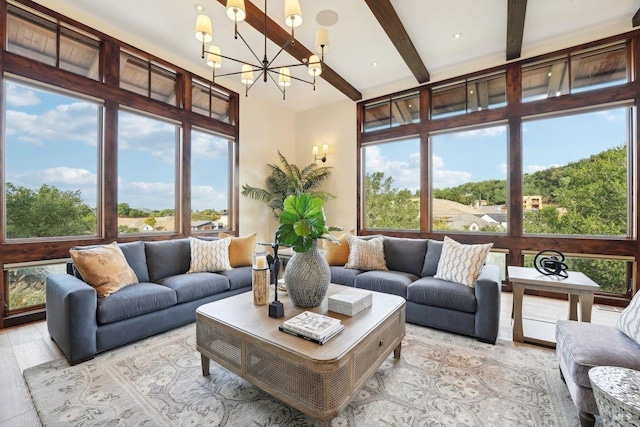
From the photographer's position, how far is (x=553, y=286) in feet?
7.49

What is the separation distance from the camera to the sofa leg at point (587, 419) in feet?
4.58

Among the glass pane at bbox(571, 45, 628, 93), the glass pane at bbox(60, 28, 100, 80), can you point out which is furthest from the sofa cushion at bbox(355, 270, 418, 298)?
the glass pane at bbox(60, 28, 100, 80)

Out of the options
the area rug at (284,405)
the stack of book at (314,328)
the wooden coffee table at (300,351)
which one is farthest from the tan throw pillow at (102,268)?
the stack of book at (314,328)

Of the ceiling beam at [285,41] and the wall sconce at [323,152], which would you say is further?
the wall sconce at [323,152]

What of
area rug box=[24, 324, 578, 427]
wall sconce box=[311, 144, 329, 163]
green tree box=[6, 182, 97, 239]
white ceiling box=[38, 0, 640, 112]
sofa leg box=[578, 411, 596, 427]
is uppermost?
white ceiling box=[38, 0, 640, 112]

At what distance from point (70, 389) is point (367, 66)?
492 cm

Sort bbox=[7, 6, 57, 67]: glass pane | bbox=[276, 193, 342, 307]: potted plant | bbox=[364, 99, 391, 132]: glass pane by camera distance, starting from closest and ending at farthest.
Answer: bbox=[276, 193, 342, 307]: potted plant, bbox=[7, 6, 57, 67]: glass pane, bbox=[364, 99, 391, 132]: glass pane

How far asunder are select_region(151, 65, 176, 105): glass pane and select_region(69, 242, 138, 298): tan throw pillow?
2436 millimetres

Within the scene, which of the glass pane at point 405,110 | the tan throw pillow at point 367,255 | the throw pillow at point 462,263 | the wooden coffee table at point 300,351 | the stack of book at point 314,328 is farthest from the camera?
the glass pane at point 405,110

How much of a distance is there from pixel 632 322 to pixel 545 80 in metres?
3.68

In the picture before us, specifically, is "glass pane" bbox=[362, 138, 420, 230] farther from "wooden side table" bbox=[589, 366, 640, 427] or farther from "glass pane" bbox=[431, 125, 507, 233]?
"wooden side table" bbox=[589, 366, 640, 427]

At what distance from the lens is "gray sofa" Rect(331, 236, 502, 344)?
7.95ft

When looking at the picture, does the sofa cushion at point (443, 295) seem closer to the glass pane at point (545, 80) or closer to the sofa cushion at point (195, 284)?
the sofa cushion at point (195, 284)

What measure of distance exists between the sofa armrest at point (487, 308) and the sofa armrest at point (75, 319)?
318cm
